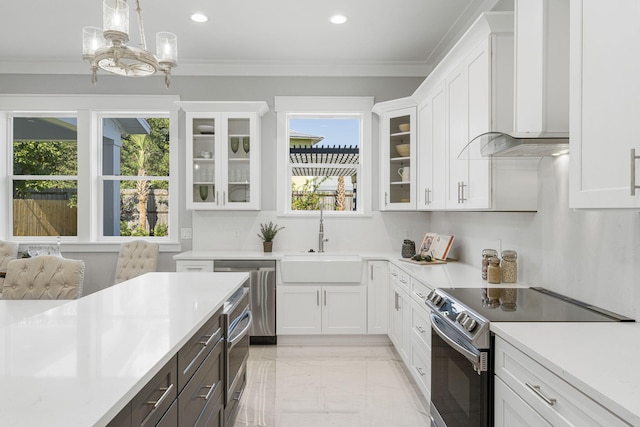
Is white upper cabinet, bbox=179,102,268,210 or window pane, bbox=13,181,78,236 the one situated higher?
white upper cabinet, bbox=179,102,268,210

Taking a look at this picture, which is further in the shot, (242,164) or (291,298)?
(242,164)

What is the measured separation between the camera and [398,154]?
405 cm

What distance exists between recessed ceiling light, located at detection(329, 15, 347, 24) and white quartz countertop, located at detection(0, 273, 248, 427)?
2508mm

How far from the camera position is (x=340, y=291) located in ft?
12.6

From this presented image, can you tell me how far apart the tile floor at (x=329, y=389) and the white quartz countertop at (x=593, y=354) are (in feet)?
4.50

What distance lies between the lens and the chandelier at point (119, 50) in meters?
1.92

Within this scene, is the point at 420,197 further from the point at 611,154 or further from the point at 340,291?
the point at 611,154

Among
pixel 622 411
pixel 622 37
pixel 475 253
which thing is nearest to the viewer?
pixel 622 411

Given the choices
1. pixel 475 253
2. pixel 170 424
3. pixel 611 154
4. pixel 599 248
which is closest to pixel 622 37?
pixel 611 154

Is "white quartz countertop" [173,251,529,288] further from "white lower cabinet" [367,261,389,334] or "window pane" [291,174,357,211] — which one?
"window pane" [291,174,357,211]

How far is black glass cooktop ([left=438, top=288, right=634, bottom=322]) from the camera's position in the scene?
5.38 ft

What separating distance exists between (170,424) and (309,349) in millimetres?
2658

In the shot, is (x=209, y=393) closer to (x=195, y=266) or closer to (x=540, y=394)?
(x=540, y=394)

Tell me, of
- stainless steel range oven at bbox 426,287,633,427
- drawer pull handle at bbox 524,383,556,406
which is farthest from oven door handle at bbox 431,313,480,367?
drawer pull handle at bbox 524,383,556,406
